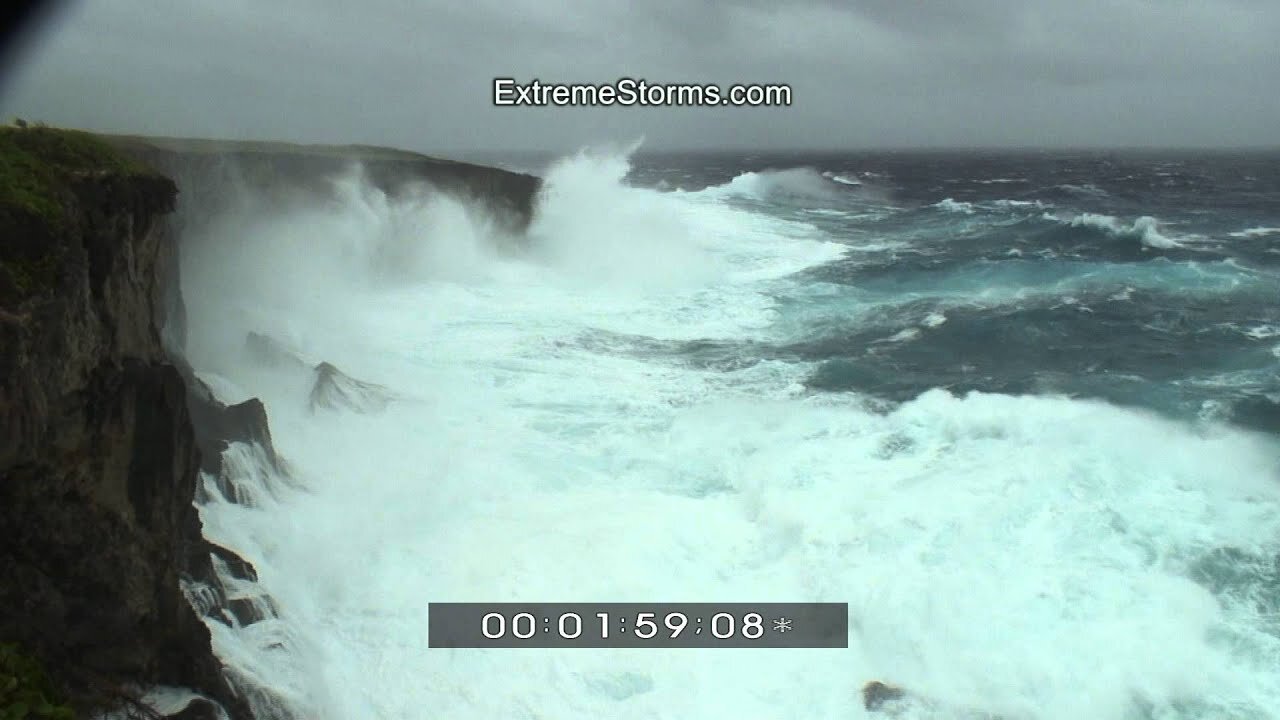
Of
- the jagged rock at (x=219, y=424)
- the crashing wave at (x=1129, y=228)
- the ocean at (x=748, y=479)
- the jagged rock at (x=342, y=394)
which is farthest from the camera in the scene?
the crashing wave at (x=1129, y=228)

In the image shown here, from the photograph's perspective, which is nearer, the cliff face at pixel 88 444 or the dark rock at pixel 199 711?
the cliff face at pixel 88 444

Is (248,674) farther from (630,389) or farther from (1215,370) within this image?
(1215,370)

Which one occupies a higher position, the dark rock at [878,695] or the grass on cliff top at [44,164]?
the grass on cliff top at [44,164]

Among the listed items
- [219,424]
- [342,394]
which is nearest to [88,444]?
[219,424]

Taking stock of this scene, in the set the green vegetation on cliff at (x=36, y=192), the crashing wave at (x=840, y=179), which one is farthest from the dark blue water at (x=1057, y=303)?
the crashing wave at (x=840, y=179)

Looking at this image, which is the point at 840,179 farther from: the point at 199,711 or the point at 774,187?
the point at 199,711
